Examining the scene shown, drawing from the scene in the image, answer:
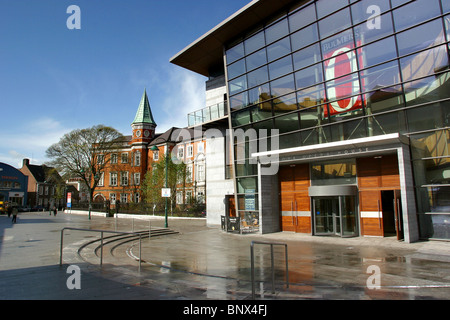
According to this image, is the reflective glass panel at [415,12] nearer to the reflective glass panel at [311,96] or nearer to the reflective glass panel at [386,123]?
the reflective glass panel at [386,123]

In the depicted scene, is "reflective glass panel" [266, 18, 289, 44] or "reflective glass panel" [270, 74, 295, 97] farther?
"reflective glass panel" [266, 18, 289, 44]

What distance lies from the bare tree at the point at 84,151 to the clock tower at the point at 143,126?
844 cm

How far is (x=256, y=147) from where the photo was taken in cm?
2044

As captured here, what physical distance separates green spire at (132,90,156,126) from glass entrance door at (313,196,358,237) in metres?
53.2

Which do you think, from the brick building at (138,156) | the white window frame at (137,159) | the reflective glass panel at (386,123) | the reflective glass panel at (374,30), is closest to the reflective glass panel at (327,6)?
the reflective glass panel at (374,30)

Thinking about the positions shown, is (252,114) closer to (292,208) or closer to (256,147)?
(256,147)

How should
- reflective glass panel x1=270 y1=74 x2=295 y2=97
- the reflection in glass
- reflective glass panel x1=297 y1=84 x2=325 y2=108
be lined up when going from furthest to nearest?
1. the reflection in glass
2. reflective glass panel x1=270 y1=74 x2=295 y2=97
3. reflective glass panel x1=297 y1=84 x2=325 y2=108

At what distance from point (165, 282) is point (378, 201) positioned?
1300 centimetres

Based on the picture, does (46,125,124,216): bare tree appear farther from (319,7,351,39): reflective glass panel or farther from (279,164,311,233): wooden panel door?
(319,7,351,39): reflective glass panel

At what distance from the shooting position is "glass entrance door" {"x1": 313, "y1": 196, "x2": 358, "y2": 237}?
16266mm

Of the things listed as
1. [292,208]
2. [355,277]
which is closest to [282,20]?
[292,208]

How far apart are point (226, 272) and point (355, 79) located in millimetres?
12555

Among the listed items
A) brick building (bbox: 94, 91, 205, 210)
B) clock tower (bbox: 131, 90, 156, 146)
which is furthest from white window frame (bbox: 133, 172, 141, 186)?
clock tower (bbox: 131, 90, 156, 146)

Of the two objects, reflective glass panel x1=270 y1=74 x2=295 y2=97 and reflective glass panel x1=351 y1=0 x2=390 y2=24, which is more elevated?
reflective glass panel x1=351 y1=0 x2=390 y2=24
